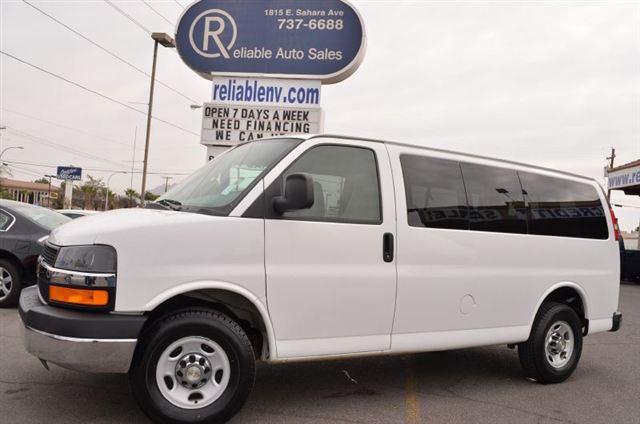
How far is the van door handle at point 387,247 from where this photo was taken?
423 centimetres

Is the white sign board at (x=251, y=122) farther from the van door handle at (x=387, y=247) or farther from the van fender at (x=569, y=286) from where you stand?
the van door handle at (x=387, y=247)

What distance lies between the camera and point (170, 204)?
413cm

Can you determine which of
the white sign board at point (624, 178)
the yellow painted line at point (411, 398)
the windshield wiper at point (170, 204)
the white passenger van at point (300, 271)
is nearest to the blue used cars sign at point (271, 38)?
the white passenger van at point (300, 271)

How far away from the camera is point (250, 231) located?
12.3 ft

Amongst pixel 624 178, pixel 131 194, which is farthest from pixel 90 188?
pixel 624 178

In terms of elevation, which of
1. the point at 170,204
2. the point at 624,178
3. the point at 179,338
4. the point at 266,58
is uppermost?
the point at 266,58

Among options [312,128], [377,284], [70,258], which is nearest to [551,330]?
[377,284]

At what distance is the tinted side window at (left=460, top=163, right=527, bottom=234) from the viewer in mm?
4891

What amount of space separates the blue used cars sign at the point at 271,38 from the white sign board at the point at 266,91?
0.59ft

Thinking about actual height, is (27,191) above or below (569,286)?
above

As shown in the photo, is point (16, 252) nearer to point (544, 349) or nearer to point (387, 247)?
point (387, 247)

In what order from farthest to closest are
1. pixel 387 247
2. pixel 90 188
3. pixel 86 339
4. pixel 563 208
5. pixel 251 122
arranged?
1. pixel 90 188
2. pixel 251 122
3. pixel 563 208
4. pixel 387 247
5. pixel 86 339

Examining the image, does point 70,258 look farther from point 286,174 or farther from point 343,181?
point 343,181

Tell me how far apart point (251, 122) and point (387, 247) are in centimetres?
840
